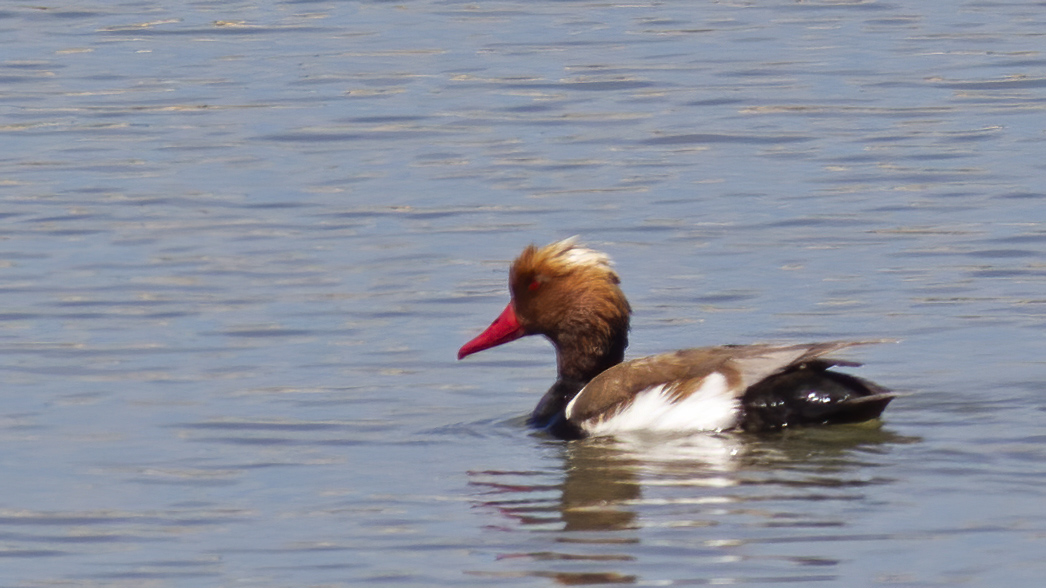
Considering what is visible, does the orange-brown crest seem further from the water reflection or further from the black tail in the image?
the black tail

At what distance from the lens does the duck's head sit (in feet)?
32.8

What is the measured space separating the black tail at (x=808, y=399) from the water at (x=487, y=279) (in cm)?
10

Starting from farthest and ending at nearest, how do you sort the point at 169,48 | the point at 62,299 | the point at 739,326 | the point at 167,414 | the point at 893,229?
the point at 169,48 < the point at 893,229 < the point at 62,299 < the point at 739,326 < the point at 167,414

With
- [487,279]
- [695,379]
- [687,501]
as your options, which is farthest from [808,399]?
[487,279]

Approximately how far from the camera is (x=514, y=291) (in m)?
10.2

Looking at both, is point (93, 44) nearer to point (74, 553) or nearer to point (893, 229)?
point (893, 229)

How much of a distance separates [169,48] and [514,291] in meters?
11.7

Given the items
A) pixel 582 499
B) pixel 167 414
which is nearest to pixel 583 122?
pixel 167 414

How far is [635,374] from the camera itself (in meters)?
9.52

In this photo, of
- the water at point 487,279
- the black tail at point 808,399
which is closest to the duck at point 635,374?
the black tail at point 808,399

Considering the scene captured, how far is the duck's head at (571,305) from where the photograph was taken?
1001 cm

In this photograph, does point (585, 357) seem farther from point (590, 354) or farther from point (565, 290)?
point (565, 290)

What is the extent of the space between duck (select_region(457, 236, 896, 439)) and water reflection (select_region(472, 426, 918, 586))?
0.31 ft

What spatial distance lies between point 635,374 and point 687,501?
157 centimetres
